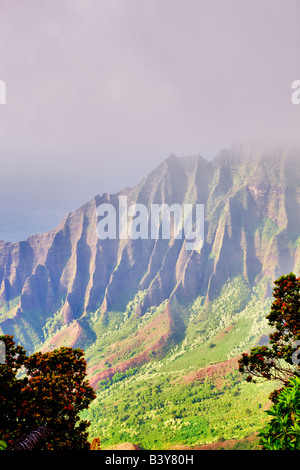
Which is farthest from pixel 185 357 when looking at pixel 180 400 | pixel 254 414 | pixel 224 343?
pixel 254 414

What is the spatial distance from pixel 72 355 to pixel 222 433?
89842mm

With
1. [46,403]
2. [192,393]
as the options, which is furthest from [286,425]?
[192,393]

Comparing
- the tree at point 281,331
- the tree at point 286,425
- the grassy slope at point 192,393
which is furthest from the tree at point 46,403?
the grassy slope at point 192,393

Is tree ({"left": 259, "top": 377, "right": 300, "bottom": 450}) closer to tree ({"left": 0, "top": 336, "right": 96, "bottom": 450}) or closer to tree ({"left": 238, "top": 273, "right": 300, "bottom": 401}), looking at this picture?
tree ({"left": 238, "top": 273, "right": 300, "bottom": 401})

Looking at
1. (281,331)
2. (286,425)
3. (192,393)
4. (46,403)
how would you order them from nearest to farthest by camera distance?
(286,425) → (46,403) → (281,331) → (192,393)

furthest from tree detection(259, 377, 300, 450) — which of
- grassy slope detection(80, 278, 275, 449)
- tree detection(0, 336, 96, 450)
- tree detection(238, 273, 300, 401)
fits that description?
grassy slope detection(80, 278, 275, 449)

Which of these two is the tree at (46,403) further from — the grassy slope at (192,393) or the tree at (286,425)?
the grassy slope at (192,393)

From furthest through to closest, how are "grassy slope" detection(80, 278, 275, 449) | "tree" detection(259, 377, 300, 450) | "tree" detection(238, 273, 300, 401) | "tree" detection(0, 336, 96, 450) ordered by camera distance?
"grassy slope" detection(80, 278, 275, 449) → "tree" detection(238, 273, 300, 401) → "tree" detection(0, 336, 96, 450) → "tree" detection(259, 377, 300, 450)

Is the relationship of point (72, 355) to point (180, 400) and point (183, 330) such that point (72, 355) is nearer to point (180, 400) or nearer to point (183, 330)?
point (180, 400)

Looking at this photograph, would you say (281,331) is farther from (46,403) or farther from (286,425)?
(46,403)

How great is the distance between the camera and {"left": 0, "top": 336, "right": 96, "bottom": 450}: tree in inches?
682

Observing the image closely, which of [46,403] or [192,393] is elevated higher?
[46,403]

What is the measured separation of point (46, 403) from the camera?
59.4ft
